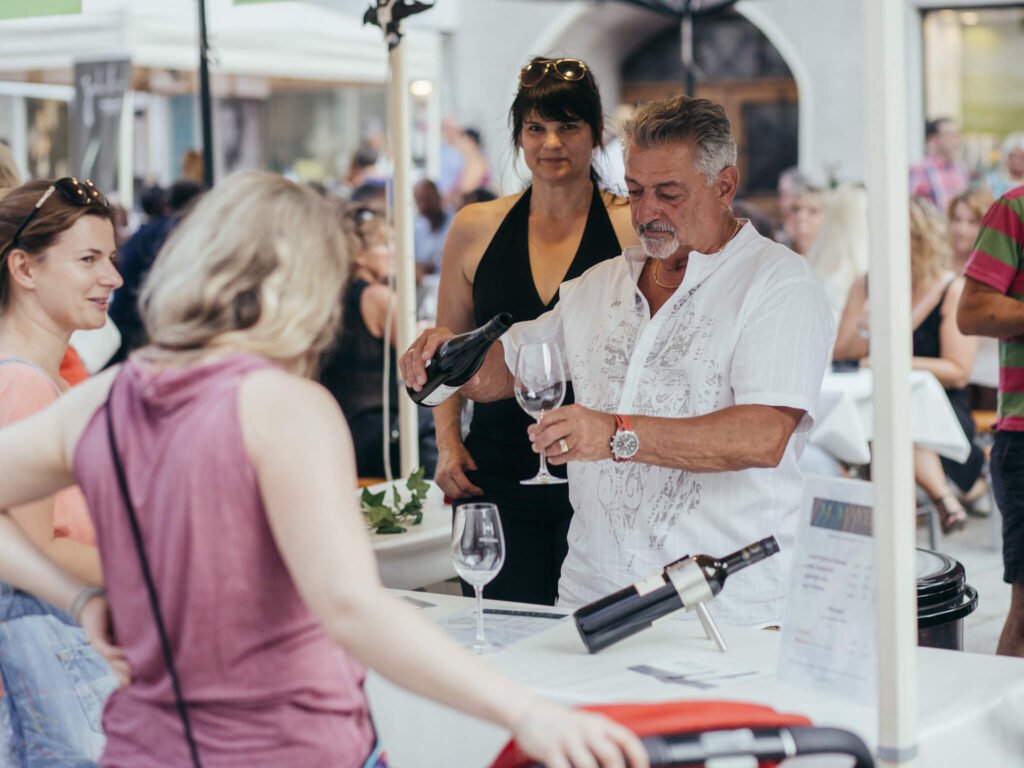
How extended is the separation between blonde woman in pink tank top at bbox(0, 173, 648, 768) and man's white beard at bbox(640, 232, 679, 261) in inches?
39.3

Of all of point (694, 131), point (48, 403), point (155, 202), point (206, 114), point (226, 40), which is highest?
point (226, 40)

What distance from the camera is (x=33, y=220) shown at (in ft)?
7.98

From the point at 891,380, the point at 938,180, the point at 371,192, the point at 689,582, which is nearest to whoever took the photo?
the point at 891,380

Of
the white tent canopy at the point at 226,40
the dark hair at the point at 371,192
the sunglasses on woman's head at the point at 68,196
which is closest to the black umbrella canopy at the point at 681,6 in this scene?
the white tent canopy at the point at 226,40

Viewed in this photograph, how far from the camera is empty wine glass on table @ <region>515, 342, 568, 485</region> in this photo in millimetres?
2389

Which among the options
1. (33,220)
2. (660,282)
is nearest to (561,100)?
(660,282)

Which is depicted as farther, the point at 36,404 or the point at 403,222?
the point at 403,222

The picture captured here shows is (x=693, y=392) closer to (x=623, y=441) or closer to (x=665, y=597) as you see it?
(x=623, y=441)

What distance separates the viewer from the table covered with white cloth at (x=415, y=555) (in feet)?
10.2

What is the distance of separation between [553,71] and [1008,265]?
1272 mm

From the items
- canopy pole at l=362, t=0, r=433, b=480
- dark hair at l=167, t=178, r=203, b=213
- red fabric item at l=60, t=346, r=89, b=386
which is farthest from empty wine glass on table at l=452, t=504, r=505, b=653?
dark hair at l=167, t=178, r=203, b=213

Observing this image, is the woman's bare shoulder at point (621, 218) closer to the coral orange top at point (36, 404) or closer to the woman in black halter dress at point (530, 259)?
the woman in black halter dress at point (530, 259)

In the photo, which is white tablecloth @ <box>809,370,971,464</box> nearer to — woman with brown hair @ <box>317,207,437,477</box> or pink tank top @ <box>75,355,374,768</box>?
woman with brown hair @ <box>317,207,437,477</box>

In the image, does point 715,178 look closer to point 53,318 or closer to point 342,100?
point 53,318
